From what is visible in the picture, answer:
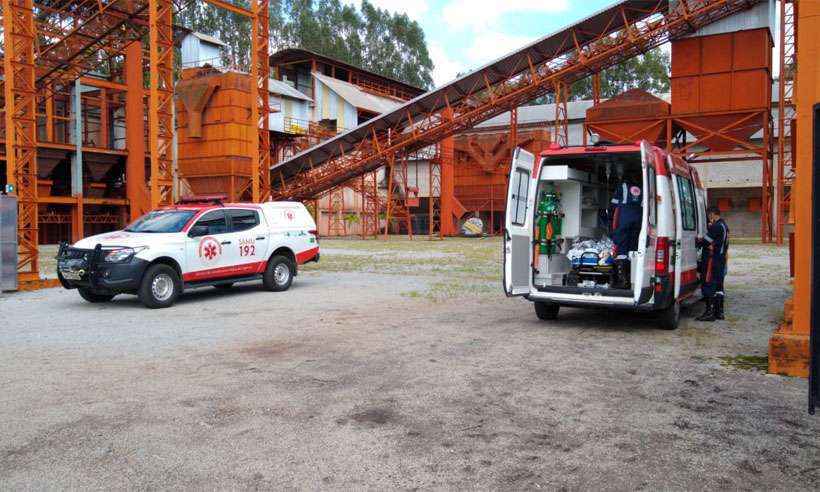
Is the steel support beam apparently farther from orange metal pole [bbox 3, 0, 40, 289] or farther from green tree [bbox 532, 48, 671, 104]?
green tree [bbox 532, 48, 671, 104]

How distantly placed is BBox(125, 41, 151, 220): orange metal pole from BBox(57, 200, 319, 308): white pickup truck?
74.0ft

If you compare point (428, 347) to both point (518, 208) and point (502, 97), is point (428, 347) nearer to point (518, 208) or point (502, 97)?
point (518, 208)

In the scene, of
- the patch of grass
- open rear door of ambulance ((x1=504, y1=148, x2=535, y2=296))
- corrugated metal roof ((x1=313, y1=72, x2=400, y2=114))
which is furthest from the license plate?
corrugated metal roof ((x1=313, y1=72, x2=400, y2=114))

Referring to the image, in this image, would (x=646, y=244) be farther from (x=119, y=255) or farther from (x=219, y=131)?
(x=219, y=131)

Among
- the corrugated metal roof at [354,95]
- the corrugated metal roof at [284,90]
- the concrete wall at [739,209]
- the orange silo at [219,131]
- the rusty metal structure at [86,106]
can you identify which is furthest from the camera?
the corrugated metal roof at [354,95]

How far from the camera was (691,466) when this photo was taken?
4.20 meters

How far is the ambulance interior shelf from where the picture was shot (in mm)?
9602

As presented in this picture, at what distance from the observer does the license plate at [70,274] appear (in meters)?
11.6

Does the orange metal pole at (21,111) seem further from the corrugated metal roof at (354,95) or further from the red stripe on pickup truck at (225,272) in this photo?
the corrugated metal roof at (354,95)

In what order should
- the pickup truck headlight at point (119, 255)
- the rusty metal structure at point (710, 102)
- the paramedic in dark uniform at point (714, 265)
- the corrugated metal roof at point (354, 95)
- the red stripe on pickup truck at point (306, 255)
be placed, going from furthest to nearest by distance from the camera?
1. the corrugated metal roof at point (354, 95)
2. the rusty metal structure at point (710, 102)
3. the red stripe on pickup truck at point (306, 255)
4. the pickup truck headlight at point (119, 255)
5. the paramedic in dark uniform at point (714, 265)

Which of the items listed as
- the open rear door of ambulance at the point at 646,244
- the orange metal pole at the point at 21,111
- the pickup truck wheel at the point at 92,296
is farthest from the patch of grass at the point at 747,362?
the orange metal pole at the point at 21,111

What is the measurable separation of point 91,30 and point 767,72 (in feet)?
80.6

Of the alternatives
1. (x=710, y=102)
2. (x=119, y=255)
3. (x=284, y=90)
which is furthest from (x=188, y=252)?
(x=284, y=90)

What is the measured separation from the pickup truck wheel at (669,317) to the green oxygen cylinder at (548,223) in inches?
72.1
